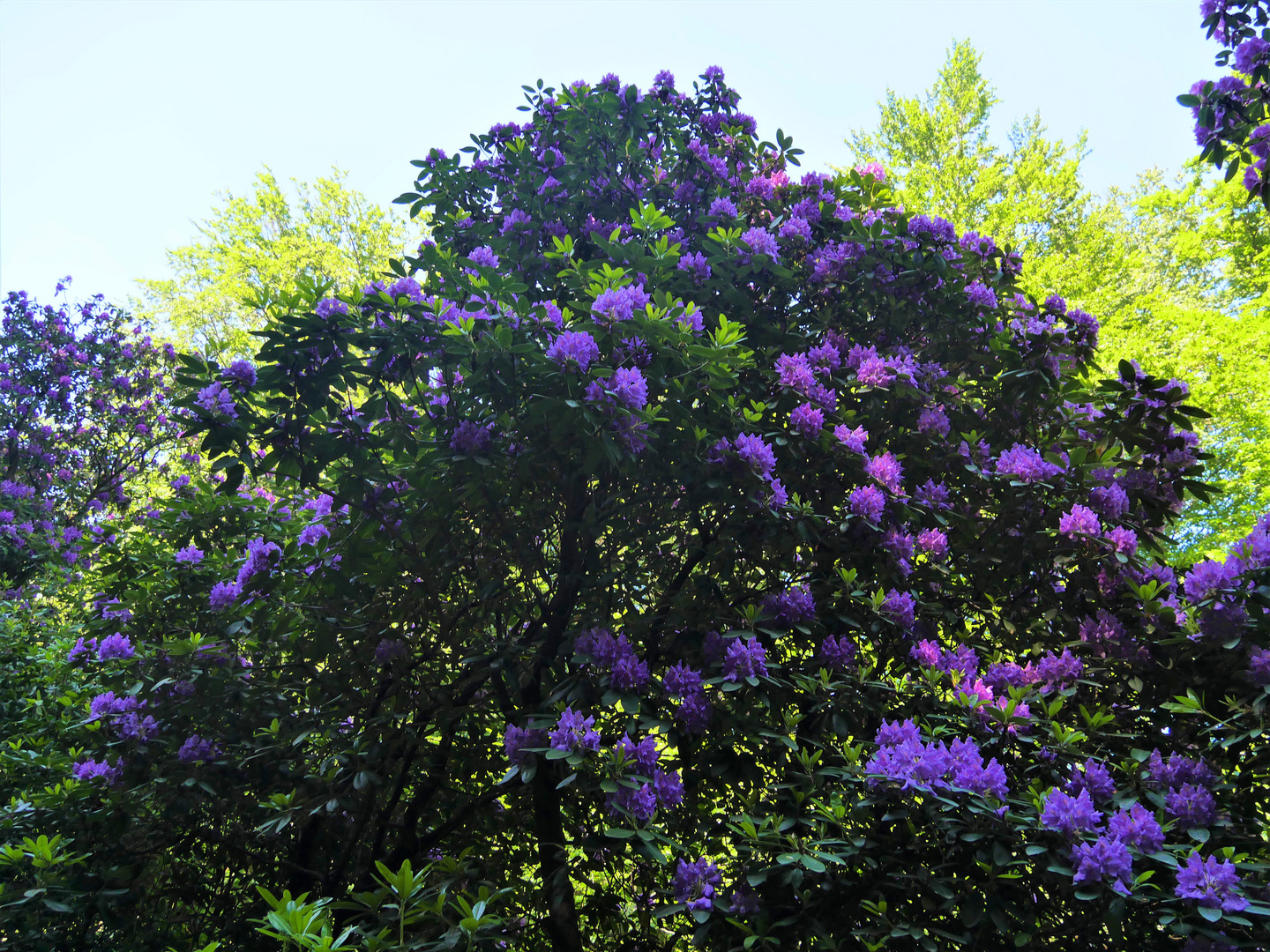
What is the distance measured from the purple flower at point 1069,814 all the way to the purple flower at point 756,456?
1410mm

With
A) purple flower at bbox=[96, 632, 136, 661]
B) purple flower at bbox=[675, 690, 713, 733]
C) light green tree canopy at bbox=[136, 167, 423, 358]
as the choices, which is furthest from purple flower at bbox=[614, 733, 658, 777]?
light green tree canopy at bbox=[136, 167, 423, 358]

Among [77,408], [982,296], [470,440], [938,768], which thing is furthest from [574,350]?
[77,408]

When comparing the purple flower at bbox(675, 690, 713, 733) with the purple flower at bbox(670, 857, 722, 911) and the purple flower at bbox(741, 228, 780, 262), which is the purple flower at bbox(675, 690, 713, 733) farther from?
the purple flower at bbox(741, 228, 780, 262)

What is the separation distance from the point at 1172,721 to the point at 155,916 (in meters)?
4.64

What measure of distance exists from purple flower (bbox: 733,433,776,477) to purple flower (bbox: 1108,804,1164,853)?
1539mm

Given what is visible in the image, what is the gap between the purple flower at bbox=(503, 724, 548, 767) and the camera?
2.71 meters

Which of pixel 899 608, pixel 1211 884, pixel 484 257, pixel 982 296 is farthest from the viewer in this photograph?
pixel 982 296

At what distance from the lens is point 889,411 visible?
3760 millimetres

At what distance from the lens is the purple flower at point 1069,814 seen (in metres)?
2.18

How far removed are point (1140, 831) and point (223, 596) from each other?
12.1ft

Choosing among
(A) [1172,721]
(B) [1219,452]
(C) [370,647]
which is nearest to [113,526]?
(C) [370,647]

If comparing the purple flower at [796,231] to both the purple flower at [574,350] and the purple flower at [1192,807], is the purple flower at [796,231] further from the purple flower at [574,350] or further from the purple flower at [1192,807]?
the purple flower at [1192,807]

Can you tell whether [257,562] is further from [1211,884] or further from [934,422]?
[1211,884]

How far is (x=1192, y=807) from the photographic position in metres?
2.41
